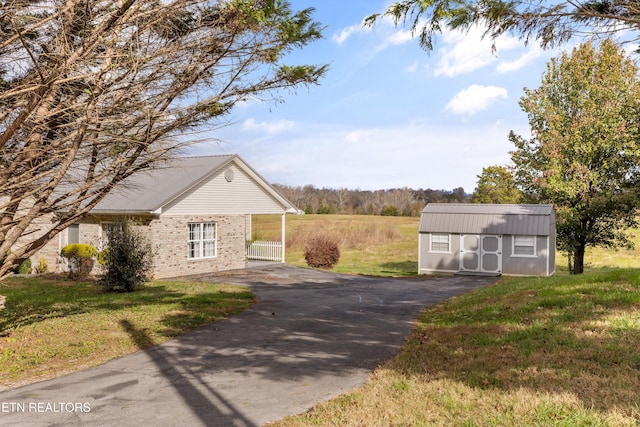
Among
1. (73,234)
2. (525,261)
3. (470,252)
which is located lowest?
(525,261)

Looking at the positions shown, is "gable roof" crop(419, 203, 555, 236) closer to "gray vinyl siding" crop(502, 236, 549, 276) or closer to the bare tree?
"gray vinyl siding" crop(502, 236, 549, 276)

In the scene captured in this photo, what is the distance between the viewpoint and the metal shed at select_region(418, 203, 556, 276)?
84.5 feet

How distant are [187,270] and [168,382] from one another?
16.6 meters

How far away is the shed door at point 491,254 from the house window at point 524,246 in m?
0.78

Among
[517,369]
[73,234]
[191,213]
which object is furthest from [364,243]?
[517,369]

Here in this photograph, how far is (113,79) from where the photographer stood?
804 centimetres

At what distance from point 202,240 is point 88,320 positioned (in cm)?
1224

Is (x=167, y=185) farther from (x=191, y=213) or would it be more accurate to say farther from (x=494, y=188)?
(x=494, y=188)

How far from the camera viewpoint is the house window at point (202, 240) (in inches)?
944

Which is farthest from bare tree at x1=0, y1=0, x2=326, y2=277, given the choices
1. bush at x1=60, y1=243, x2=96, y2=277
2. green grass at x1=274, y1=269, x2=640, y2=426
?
bush at x1=60, y1=243, x2=96, y2=277

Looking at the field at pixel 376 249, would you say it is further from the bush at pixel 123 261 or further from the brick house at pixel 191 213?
the bush at pixel 123 261

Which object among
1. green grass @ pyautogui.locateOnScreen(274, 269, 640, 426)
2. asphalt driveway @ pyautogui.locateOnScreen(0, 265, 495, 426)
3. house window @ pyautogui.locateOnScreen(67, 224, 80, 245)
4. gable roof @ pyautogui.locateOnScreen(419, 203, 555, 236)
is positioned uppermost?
gable roof @ pyautogui.locateOnScreen(419, 203, 555, 236)

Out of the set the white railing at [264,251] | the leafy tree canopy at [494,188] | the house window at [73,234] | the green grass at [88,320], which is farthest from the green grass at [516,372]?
the leafy tree canopy at [494,188]

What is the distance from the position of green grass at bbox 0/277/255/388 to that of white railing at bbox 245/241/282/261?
10.3 metres
